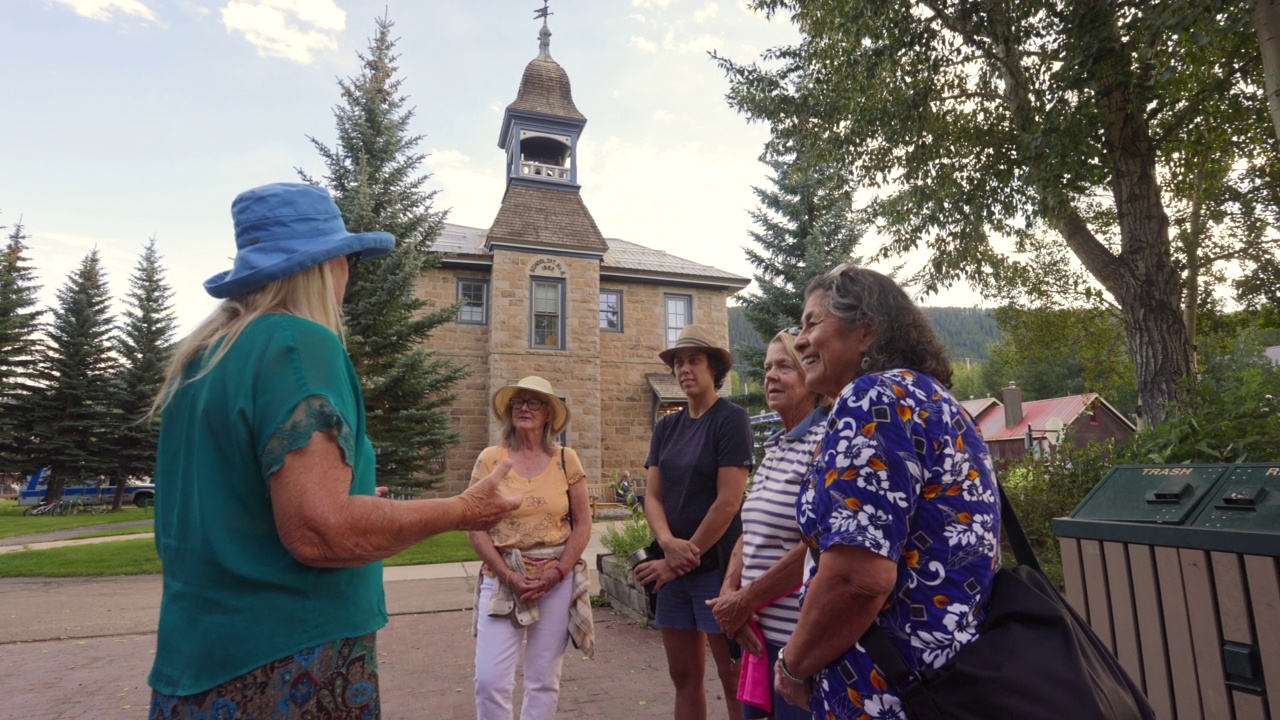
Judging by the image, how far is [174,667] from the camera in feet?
4.58

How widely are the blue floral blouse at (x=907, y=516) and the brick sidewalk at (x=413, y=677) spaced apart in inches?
122

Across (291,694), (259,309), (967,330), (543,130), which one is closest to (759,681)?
(291,694)

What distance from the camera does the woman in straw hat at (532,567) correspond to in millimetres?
3223

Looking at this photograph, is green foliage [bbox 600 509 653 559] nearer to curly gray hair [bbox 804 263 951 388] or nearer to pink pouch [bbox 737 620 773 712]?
pink pouch [bbox 737 620 773 712]

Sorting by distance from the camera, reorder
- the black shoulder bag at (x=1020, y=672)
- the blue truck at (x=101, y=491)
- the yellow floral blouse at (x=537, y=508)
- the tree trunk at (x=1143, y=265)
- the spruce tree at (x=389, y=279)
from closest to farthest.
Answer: the black shoulder bag at (x=1020, y=672), the yellow floral blouse at (x=537, y=508), the tree trunk at (x=1143, y=265), the spruce tree at (x=389, y=279), the blue truck at (x=101, y=491)

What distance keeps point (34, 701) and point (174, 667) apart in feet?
16.1

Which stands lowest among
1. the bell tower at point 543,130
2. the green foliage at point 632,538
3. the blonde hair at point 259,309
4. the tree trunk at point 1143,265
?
the green foliage at point 632,538

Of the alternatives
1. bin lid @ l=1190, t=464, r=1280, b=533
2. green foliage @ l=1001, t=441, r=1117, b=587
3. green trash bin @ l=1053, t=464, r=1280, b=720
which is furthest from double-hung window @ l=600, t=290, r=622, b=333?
bin lid @ l=1190, t=464, r=1280, b=533

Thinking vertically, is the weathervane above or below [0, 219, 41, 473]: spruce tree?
above

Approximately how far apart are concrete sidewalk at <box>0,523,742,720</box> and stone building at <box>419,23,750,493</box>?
10.6m

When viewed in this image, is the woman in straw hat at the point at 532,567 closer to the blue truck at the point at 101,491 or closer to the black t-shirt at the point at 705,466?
the black t-shirt at the point at 705,466

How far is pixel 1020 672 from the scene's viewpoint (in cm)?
140

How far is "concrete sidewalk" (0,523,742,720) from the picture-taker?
4477mm

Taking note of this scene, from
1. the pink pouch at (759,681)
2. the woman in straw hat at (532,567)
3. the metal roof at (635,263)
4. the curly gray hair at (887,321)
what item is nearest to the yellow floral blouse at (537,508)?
the woman in straw hat at (532,567)
